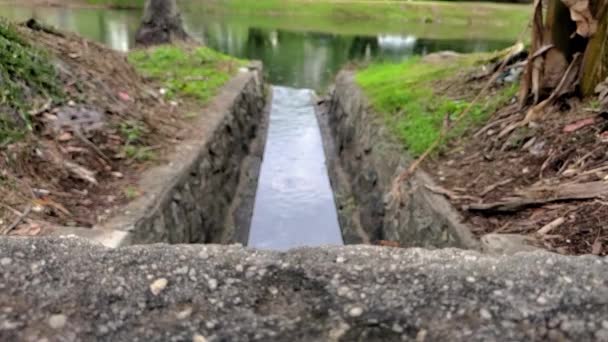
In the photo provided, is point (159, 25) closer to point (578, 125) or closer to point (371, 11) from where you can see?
point (578, 125)

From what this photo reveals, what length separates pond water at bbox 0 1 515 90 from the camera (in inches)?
795

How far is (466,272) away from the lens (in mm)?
2479

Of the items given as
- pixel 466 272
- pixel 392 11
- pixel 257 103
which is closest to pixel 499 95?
pixel 466 272

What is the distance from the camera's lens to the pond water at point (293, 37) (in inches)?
795

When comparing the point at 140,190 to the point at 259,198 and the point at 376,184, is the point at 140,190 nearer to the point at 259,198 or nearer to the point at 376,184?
the point at 376,184

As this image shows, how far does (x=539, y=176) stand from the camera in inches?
191

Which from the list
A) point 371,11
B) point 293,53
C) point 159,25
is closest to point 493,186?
Answer: point 159,25

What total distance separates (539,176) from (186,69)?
7917mm

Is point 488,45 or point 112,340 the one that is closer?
point 112,340

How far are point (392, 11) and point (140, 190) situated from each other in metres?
29.6

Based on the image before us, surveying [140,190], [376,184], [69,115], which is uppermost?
[69,115]

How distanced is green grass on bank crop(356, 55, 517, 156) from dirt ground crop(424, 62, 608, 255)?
1.04ft

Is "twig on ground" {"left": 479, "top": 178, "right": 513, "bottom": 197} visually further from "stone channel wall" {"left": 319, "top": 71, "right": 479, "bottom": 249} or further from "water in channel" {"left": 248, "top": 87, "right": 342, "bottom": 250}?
"water in channel" {"left": 248, "top": 87, "right": 342, "bottom": 250}

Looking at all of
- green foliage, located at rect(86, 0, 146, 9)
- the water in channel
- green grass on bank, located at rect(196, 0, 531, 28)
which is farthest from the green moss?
green foliage, located at rect(86, 0, 146, 9)
